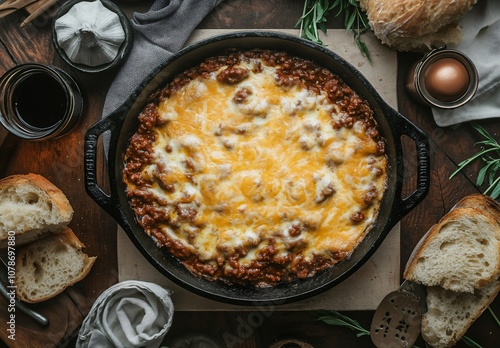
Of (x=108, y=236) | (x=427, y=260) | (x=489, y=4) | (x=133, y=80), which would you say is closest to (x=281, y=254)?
(x=427, y=260)

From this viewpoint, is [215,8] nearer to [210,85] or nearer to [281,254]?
[210,85]

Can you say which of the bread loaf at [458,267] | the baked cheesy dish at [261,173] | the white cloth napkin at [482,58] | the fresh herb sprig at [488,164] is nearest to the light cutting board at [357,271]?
the bread loaf at [458,267]

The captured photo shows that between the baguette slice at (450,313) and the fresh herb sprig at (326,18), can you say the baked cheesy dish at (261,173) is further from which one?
the baguette slice at (450,313)

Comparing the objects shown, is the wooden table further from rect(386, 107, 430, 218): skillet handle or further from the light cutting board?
rect(386, 107, 430, 218): skillet handle

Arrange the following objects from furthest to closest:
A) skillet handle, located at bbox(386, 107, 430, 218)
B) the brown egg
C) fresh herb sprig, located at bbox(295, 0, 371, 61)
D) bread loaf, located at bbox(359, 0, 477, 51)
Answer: fresh herb sprig, located at bbox(295, 0, 371, 61), the brown egg, bread loaf, located at bbox(359, 0, 477, 51), skillet handle, located at bbox(386, 107, 430, 218)

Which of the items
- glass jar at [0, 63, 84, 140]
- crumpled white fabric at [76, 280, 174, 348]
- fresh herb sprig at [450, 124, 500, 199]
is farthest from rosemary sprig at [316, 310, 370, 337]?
glass jar at [0, 63, 84, 140]

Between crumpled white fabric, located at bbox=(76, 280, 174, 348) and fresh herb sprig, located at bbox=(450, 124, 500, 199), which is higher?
fresh herb sprig, located at bbox=(450, 124, 500, 199)

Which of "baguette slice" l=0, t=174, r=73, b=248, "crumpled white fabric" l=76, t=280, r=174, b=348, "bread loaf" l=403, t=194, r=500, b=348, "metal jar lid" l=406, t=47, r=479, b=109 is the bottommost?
"crumpled white fabric" l=76, t=280, r=174, b=348
